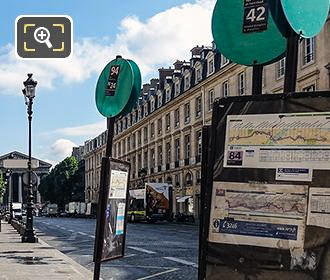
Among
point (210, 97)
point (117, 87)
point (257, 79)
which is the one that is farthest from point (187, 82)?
point (257, 79)

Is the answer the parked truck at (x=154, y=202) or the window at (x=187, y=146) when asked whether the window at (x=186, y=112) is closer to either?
the window at (x=187, y=146)

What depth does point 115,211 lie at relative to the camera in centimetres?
561

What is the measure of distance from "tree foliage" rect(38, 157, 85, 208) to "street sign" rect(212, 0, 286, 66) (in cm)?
11005

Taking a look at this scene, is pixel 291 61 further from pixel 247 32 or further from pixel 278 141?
pixel 278 141

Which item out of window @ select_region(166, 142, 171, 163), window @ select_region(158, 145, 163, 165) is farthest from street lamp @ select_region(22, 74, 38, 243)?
window @ select_region(158, 145, 163, 165)

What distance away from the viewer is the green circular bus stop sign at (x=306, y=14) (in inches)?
134

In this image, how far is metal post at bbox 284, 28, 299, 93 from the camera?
3.52 meters

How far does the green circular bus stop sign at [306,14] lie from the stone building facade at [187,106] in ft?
95.7

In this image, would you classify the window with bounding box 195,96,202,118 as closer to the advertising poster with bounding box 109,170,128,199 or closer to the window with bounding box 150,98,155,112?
the window with bounding box 150,98,155,112

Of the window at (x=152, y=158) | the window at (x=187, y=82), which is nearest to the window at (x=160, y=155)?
the window at (x=152, y=158)

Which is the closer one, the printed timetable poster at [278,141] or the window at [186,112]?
the printed timetable poster at [278,141]

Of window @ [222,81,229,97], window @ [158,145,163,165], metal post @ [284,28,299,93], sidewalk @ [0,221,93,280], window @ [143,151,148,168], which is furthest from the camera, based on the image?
window @ [143,151,148,168]

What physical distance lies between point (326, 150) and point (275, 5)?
36.2 inches

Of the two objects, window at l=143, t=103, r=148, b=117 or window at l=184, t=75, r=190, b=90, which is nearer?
window at l=184, t=75, r=190, b=90
